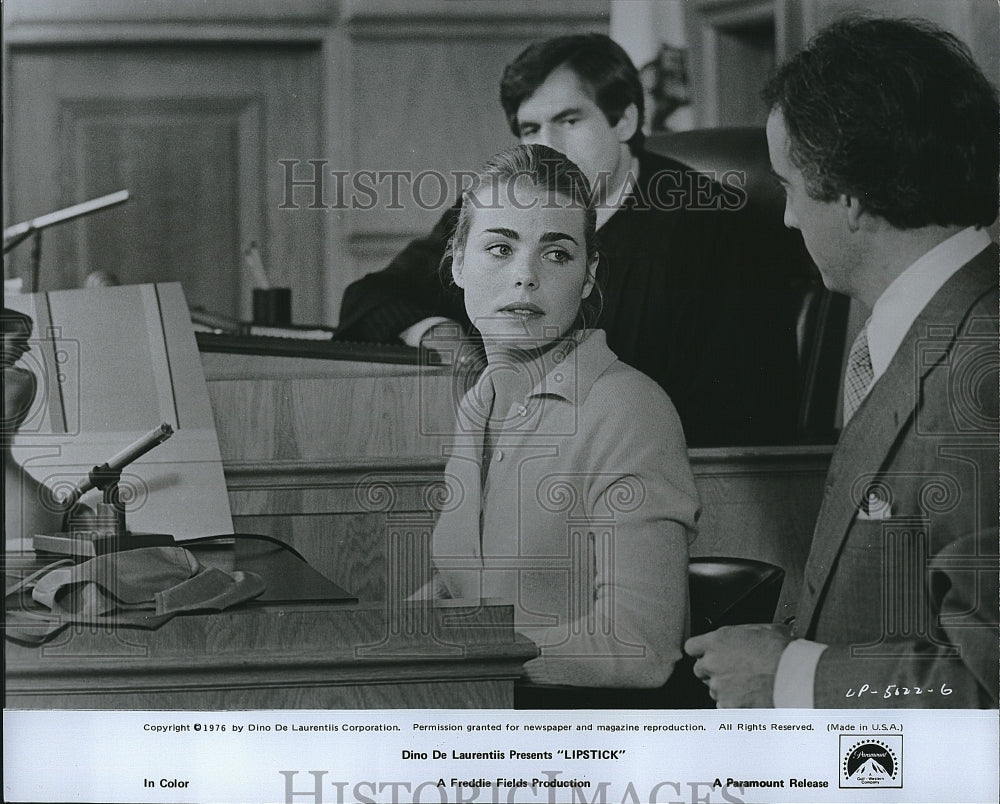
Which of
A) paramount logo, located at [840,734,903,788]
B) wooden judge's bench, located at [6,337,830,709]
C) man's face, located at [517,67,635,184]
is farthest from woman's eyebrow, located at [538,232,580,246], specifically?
paramount logo, located at [840,734,903,788]

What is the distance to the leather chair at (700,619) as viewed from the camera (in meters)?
1.90

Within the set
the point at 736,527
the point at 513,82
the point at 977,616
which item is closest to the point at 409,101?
the point at 513,82

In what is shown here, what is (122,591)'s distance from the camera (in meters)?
1.87

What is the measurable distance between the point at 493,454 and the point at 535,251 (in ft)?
1.02

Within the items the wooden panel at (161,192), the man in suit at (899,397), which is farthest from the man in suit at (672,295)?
the wooden panel at (161,192)

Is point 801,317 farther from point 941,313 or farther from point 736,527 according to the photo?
Answer: point 736,527

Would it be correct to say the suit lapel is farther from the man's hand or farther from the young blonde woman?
the young blonde woman

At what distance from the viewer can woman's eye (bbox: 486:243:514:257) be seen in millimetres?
1915

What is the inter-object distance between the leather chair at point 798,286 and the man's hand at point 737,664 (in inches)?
11.9

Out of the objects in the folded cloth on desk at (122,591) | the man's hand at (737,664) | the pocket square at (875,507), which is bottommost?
the man's hand at (737,664)

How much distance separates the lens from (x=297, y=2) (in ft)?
6.52

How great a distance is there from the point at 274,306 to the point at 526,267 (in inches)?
15.3

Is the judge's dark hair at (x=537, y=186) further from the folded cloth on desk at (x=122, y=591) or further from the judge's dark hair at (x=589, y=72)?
the folded cloth on desk at (x=122, y=591)

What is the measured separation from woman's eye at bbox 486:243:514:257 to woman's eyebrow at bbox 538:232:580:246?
49 mm
